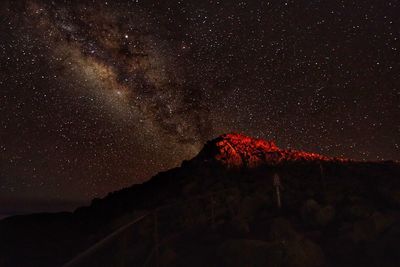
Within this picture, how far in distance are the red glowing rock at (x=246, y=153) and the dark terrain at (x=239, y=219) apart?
2.8 inches

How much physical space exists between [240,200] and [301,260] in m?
6.57

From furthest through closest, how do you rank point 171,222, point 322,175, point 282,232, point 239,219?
point 322,175 < point 171,222 < point 239,219 < point 282,232

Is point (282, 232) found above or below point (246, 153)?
below

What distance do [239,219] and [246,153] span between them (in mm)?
9503

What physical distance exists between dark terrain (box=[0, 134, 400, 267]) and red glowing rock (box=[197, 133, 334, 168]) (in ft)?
0.23

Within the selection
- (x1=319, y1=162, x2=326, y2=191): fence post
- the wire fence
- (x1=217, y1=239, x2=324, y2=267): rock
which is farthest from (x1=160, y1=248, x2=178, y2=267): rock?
(x1=319, y1=162, x2=326, y2=191): fence post

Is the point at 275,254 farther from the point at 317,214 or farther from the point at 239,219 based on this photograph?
the point at 239,219

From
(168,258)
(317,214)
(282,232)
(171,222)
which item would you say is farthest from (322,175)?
(168,258)

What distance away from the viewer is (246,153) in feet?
76.7

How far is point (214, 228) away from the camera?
14227mm

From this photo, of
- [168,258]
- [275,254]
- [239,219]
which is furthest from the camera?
[239,219]

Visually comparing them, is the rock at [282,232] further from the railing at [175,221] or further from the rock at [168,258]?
the rock at [168,258]

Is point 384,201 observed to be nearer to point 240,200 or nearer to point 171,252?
point 240,200

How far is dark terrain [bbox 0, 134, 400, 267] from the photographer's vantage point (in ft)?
33.7
